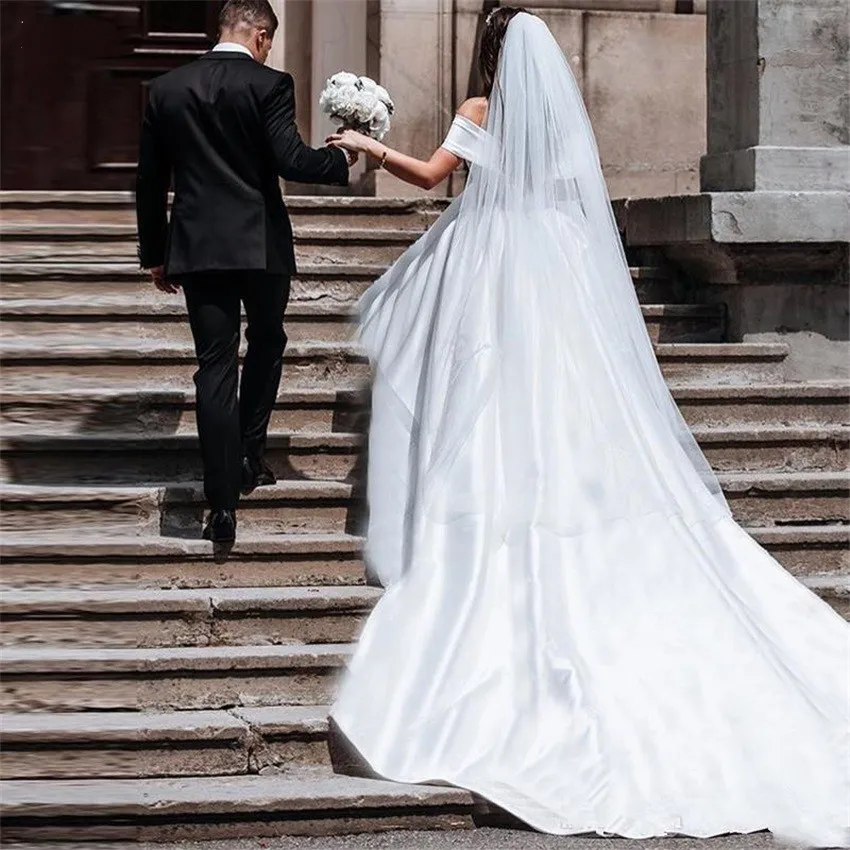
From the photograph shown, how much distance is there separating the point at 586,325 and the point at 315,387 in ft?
4.65

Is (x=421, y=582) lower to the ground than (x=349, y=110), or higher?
lower

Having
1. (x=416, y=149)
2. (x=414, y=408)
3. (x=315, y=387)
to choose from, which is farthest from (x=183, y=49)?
(x=414, y=408)

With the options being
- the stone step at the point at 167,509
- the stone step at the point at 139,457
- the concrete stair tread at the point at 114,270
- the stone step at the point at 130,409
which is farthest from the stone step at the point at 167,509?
the concrete stair tread at the point at 114,270

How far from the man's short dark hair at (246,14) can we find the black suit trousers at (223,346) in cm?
86

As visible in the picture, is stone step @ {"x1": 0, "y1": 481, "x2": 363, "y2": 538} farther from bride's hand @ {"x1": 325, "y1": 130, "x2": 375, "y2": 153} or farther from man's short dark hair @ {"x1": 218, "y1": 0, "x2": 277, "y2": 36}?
man's short dark hair @ {"x1": 218, "y1": 0, "x2": 277, "y2": 36}

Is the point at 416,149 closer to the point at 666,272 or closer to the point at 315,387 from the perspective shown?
the point at 666,272

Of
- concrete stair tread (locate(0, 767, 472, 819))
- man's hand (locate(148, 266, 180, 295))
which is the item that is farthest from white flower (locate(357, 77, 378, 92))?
concrete stair tread (locate(0, 767, 472, 819))

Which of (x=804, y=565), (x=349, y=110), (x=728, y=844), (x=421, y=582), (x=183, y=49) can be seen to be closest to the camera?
(x=728, y=844)

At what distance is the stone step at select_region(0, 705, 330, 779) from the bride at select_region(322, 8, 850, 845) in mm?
213

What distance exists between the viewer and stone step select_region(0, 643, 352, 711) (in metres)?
5.78

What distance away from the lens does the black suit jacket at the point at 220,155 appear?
613 cm

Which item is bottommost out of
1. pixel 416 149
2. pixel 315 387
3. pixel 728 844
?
pixel 728 844

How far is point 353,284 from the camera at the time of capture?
26.5 feet

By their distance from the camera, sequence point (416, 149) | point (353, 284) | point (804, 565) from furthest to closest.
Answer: point (416, 149) < point (353, 284) < point (804, 565)
